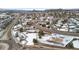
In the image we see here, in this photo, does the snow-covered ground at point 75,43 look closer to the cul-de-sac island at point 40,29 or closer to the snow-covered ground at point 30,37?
the cul-de-sac island at point 40,29

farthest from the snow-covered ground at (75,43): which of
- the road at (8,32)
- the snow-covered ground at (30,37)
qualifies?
the road at (8,32)

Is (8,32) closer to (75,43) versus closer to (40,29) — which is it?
(40,29)

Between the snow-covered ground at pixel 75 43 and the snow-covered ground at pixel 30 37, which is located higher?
the snow-covered ground at pixel 30 37

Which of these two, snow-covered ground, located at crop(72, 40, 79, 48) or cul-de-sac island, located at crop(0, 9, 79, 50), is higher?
cul-de-sac island, located at crop(0, 9, 79, 50)

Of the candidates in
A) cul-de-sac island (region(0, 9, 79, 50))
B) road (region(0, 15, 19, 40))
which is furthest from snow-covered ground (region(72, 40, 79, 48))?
road (region(0, 15, 19, 40))

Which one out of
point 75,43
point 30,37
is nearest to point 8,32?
point 30,37

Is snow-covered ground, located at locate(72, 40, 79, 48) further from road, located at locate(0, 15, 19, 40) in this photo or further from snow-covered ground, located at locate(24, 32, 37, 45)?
road, located at locate(0, 15, 19, 40)

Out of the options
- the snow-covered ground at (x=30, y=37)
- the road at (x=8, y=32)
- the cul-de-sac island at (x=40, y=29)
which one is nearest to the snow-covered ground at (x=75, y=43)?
the cul-de-sac island at (x=40, y=29)

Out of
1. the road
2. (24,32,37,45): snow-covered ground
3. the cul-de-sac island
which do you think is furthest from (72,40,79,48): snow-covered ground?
the road
